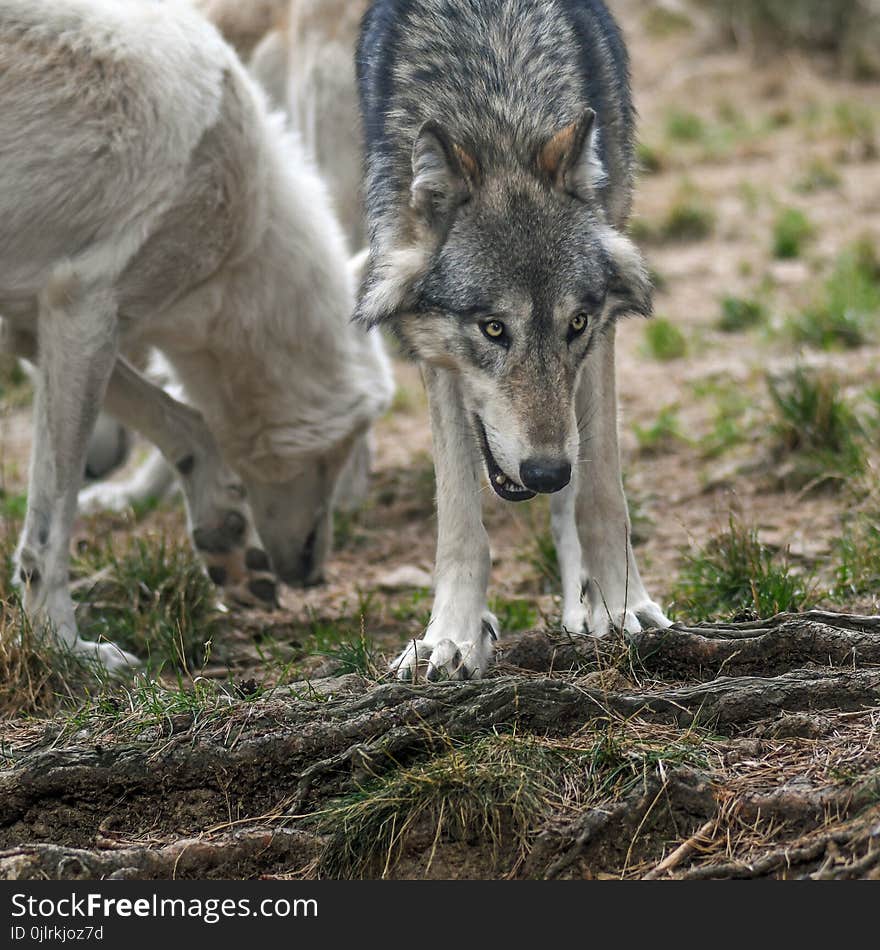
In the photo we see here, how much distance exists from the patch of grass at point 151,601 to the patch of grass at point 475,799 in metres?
1.67

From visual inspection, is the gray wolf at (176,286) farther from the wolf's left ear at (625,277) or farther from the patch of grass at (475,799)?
the wolf's left ear at (625,277)

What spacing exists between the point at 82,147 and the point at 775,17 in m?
12.3

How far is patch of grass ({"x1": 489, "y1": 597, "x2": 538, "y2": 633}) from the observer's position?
4.59 m

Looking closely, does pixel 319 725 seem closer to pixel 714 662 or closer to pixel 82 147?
pixel 714 662

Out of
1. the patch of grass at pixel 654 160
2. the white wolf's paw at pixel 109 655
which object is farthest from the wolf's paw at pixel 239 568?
the patch of grass at pixel 654 160

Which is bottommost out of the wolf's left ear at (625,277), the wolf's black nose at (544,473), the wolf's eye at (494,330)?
the wolf's black nose at (544,473)

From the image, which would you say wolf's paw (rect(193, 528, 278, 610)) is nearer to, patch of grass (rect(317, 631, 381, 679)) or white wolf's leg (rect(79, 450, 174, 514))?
patch of grass (rect(317, 631, 381, 679))

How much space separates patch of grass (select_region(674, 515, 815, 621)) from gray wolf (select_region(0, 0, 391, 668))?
5.66 ft

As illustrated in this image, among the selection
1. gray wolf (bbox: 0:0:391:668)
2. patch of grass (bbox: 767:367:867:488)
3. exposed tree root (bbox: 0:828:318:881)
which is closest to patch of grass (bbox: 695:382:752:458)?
patch of grass (bbox: 767:367:867:488)

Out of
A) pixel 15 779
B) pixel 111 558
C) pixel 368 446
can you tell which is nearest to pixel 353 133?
pixel 368 446

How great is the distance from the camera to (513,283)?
3541 millimetres

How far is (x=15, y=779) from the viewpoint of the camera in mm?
3240

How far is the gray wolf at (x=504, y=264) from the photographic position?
3.55m

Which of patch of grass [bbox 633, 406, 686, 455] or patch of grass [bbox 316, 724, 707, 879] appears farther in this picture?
patch of grass [bbox 633, 406, 686, 455]
